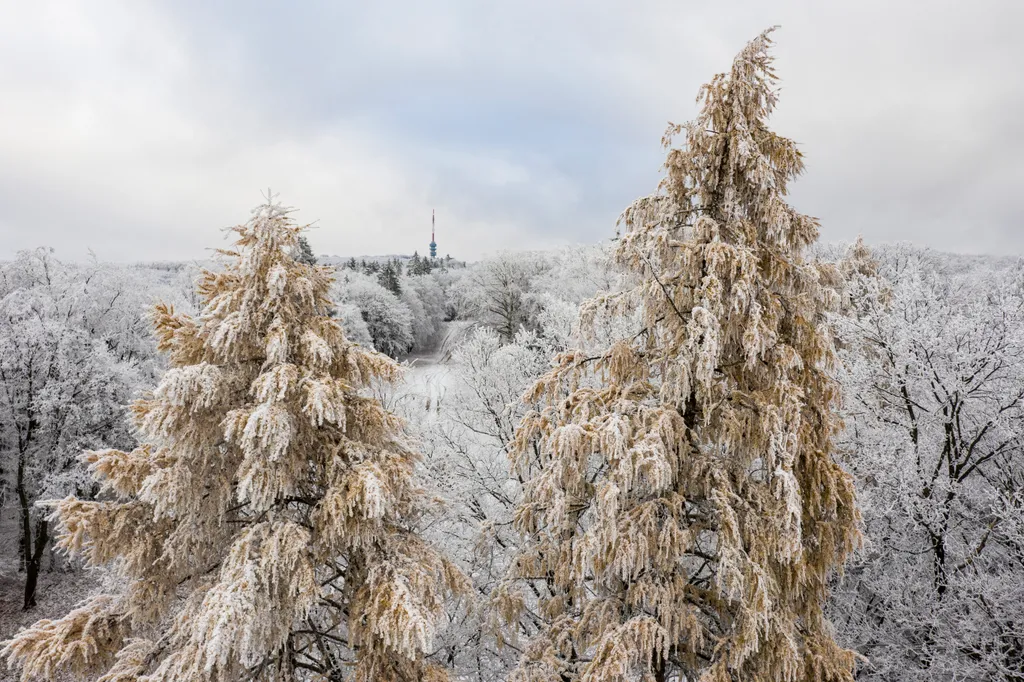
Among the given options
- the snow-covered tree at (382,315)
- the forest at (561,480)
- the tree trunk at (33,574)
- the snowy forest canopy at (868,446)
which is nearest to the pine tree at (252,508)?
the forest at (561,480)

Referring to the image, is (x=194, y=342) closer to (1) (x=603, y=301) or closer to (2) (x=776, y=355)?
(1) (x=603, y=301)

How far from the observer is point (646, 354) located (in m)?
5.46

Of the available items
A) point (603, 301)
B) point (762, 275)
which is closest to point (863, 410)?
point (762, 275)

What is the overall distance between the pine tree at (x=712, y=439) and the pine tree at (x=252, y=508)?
1.50 m

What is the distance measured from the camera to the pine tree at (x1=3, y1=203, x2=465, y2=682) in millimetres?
4641

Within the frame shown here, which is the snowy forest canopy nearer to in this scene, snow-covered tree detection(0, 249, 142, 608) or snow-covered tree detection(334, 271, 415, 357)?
snow-covered tree detection(0, 249, 142, 608)

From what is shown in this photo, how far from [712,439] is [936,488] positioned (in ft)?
21.8

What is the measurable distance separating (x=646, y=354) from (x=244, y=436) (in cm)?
379

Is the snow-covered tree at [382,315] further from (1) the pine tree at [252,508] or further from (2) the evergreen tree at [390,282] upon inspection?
(1) the pine tree at [252,508]

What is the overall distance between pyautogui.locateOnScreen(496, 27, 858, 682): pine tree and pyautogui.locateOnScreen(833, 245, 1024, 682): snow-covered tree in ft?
15.5

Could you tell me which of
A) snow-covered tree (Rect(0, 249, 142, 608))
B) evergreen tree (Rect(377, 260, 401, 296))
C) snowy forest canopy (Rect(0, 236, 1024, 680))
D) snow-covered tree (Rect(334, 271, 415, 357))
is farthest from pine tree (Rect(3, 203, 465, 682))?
evergreen tree (Rect(377, 260, 401, 296))

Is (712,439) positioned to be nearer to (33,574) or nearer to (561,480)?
(561,480)

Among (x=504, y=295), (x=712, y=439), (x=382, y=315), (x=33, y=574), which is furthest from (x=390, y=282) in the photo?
(x=712, y=439)

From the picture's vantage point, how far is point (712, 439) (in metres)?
5.08
